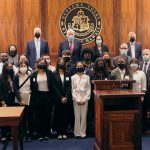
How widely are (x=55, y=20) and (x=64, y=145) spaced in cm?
409

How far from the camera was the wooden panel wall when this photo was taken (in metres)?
9.65

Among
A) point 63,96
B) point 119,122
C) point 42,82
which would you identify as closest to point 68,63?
point 63,96

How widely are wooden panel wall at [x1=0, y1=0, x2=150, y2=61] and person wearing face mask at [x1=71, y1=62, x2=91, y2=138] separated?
9.00 ft

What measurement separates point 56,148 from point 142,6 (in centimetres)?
495

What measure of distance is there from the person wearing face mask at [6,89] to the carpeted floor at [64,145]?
1.11 ft

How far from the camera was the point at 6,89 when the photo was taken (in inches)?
271

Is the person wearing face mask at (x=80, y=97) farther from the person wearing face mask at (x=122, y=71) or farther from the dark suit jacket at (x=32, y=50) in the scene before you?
the dark suit jacket at (x=32, y=50)

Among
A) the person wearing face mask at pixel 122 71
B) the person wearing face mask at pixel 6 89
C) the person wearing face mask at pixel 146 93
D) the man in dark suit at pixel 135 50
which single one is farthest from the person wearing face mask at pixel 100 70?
the man in dark suit at pixel 135 50

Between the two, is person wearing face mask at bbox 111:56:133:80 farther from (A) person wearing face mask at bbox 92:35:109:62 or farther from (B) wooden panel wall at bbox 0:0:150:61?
(B) wooden panel wall at bbox 0:0:150:61

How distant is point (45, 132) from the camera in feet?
23.3

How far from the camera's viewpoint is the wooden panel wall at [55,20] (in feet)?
31.7

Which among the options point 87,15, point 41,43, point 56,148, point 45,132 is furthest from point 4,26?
point 56,148

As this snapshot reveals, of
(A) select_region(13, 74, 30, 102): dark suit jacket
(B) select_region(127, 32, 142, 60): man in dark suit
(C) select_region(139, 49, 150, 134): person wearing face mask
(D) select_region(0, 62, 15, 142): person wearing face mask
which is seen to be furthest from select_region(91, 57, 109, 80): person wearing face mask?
(B) select_region(127, 32, 142, 60): man in dark suit

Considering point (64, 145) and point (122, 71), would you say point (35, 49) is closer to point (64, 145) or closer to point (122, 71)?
point (122, 71)
